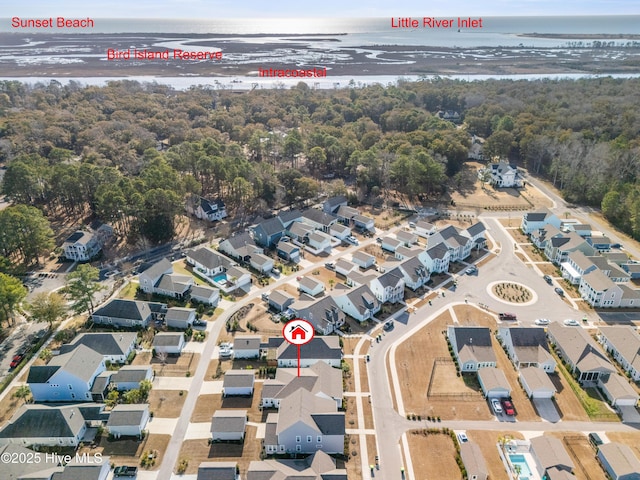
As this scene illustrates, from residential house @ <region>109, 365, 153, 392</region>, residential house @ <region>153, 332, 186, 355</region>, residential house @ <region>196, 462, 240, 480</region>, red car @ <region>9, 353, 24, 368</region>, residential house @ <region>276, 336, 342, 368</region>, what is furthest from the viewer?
residential house @ <region>153, 332, 186, 355</region>

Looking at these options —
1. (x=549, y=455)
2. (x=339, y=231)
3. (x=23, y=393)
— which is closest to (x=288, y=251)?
(x=339, y=231)

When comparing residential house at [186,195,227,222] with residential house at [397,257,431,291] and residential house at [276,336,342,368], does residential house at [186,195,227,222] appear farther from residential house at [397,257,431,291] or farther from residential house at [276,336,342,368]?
residential house at [276,336,342,368]

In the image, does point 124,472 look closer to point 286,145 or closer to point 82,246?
point 82,246

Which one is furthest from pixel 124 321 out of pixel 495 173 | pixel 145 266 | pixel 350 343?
pixel 495 173

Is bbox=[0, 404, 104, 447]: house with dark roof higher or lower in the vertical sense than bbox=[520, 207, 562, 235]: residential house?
lower

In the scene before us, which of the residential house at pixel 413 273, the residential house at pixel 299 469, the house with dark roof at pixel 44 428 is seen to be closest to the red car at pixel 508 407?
the residential house at pixel 299 469

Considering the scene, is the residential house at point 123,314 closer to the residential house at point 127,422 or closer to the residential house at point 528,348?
the residential house at point 127,422

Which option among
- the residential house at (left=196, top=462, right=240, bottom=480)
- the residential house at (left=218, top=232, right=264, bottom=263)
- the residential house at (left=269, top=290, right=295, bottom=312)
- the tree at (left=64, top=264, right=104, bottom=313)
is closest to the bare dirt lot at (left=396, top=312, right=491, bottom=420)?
the residential house at (left=269, top=290, right=295, bottom=312)
